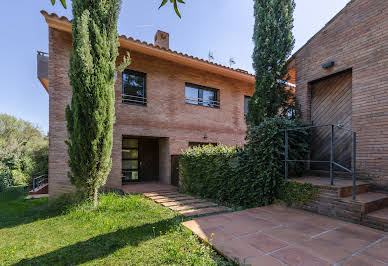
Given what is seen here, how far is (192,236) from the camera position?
2.95 m

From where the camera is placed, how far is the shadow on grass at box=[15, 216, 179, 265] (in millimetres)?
2572

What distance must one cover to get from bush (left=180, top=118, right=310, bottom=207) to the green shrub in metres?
0.11

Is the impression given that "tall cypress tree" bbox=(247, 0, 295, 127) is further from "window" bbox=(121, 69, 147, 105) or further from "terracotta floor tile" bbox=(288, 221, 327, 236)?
"window" bbox=(121, 69, 147, 105)

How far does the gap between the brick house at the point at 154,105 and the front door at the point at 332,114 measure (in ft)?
14.3

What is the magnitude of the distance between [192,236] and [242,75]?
26.9 feet

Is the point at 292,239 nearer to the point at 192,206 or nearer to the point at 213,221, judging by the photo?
the point at 213,221

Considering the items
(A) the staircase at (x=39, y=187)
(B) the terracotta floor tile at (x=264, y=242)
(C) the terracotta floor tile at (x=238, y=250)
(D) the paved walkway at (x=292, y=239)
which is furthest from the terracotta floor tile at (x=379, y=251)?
(A) the staircase at (x=39, y=187)

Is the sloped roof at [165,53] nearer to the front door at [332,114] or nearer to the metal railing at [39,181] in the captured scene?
the front door at [332,114]

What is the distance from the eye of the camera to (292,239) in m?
2.68

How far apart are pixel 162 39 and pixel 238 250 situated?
9839 mm

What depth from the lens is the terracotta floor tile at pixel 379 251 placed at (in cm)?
220

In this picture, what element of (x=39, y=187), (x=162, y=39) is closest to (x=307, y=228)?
(x=162, y=39)

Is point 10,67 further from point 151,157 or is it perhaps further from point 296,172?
point 296,172

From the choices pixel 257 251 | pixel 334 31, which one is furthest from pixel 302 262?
pixel 334 31
